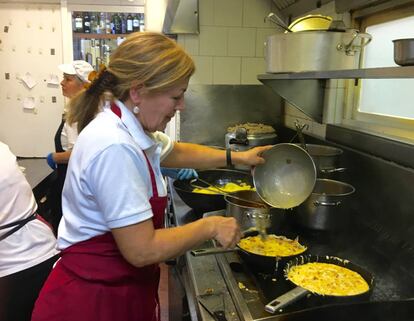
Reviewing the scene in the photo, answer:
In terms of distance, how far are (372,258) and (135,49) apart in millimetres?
906

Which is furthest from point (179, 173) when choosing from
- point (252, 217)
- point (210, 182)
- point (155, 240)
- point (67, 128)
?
point (67, 128)

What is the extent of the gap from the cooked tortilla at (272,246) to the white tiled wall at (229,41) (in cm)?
160

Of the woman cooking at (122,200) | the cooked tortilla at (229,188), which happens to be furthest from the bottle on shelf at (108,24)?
the woman cooking at (122,200)

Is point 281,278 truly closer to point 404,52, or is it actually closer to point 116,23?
point 404,52

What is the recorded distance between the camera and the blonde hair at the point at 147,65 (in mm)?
936

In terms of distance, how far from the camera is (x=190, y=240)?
37.4 inches

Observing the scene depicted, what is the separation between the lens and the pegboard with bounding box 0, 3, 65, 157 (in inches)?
139

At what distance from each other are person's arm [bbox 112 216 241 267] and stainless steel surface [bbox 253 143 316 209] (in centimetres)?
41

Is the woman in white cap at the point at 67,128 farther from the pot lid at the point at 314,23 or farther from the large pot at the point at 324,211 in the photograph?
the large pot at the point at 324,211

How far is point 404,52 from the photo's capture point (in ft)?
2.52

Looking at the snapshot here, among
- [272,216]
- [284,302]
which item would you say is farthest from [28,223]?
[284,302]

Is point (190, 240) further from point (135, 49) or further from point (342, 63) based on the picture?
point (342, 63)

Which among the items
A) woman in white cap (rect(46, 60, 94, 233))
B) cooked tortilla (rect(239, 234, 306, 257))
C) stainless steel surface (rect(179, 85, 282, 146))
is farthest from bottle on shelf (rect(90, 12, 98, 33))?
cooked tortilla (rect(239, 234, 306, 257))

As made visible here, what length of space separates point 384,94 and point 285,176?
0.64 metres
